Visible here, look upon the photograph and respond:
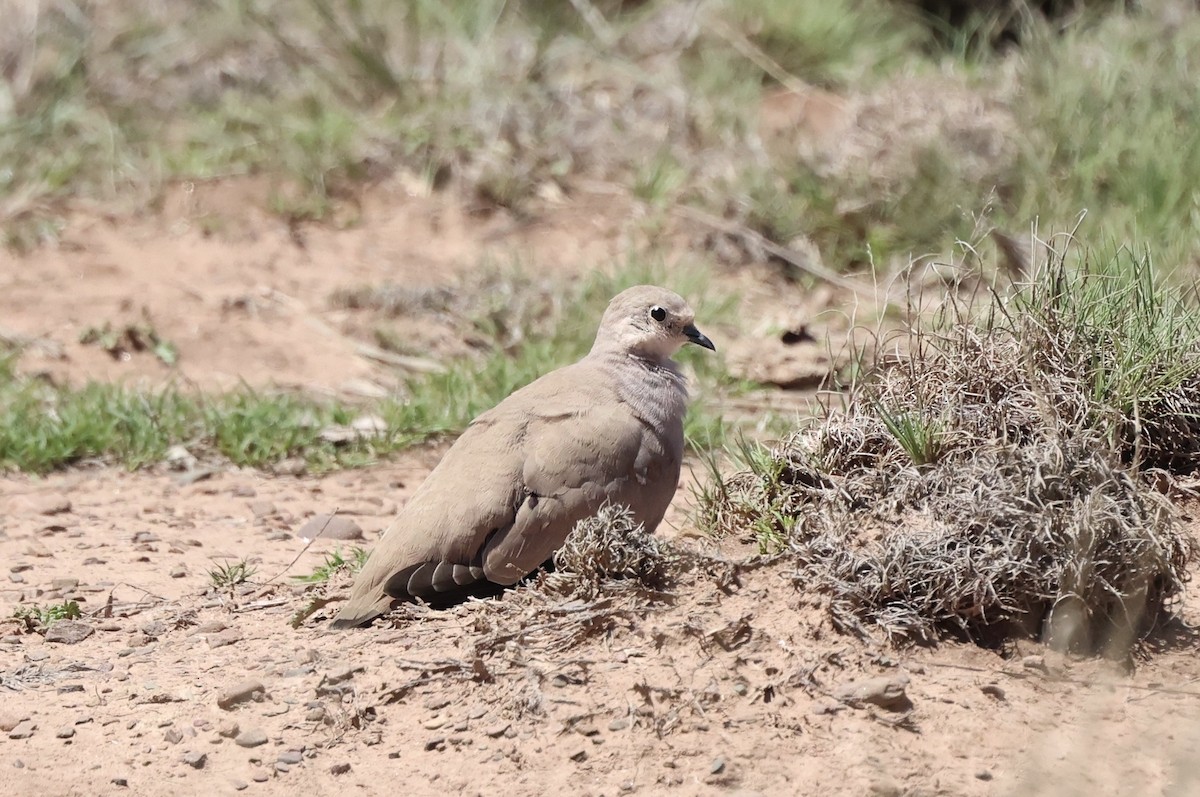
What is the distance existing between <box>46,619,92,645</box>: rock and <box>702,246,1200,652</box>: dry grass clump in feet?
6.24

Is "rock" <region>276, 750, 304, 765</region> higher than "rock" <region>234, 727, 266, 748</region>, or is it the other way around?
"rock" <region>276, 750, 304, 765</region>

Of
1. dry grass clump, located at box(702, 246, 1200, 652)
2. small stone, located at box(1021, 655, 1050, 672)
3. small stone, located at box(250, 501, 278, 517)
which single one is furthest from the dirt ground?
small stone, located at box(250, 501, 278, 517)

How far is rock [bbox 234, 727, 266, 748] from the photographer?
3.73 meters

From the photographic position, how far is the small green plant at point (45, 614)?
4.57 metres

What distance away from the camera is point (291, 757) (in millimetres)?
3670

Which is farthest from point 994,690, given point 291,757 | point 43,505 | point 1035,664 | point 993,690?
point 43,505

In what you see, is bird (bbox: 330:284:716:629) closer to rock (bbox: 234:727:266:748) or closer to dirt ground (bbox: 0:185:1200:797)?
dirt ground (bbox: 0:185:1200:797)

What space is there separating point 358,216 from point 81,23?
270 centimetres

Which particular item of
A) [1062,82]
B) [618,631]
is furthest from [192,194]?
[618,631]

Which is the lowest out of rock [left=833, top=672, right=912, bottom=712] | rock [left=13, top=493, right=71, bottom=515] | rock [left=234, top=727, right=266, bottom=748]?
rock [left=13, top=493, right=71, bottom=515]

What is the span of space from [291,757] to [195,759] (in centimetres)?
24

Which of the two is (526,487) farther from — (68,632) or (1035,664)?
(1035,664)

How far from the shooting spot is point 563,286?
26.0ft

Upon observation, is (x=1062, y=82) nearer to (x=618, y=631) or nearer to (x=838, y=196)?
(x=838, y=196)
